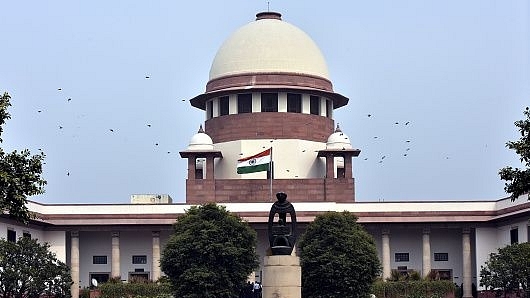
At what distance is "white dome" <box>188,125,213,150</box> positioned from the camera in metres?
83.1

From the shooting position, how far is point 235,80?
85.5 m

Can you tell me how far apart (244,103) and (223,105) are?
158 cm

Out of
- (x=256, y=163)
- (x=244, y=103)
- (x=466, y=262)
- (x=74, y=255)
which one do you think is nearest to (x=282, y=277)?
(x=256, y=163)

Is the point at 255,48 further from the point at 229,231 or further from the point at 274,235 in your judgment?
the point at 274,235

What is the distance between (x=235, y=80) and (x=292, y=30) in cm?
518

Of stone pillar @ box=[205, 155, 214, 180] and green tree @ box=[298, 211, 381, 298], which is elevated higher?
stone pillar @ box=[205, 155, 214, 180]

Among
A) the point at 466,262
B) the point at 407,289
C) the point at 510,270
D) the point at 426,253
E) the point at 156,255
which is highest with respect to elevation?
the point at 156,255

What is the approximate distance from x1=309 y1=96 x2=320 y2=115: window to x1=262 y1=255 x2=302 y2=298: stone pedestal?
4026 cm

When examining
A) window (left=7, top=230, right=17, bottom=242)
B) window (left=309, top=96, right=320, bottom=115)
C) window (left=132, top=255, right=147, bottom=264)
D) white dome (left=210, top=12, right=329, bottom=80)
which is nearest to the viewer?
window (left=7, top=230, right=17, bottom=242)

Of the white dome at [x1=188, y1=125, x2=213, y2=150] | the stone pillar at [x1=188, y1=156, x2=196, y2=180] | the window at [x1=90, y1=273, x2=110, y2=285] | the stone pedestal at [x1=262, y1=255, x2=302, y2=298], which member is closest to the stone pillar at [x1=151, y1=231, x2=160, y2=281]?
the window at [x1=90, y1=273, x2=110, y2=285]

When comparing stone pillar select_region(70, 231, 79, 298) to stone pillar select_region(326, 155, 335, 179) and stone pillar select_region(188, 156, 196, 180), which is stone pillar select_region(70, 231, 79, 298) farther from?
stone pillar select_region(326, 155, 335, 179)

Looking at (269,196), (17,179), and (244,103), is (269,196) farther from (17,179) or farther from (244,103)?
(17,179)

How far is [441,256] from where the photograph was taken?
82562mm

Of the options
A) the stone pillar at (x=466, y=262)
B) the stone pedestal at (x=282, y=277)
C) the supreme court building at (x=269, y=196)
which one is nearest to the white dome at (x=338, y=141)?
the supreme court building at (x=269, y=196)
